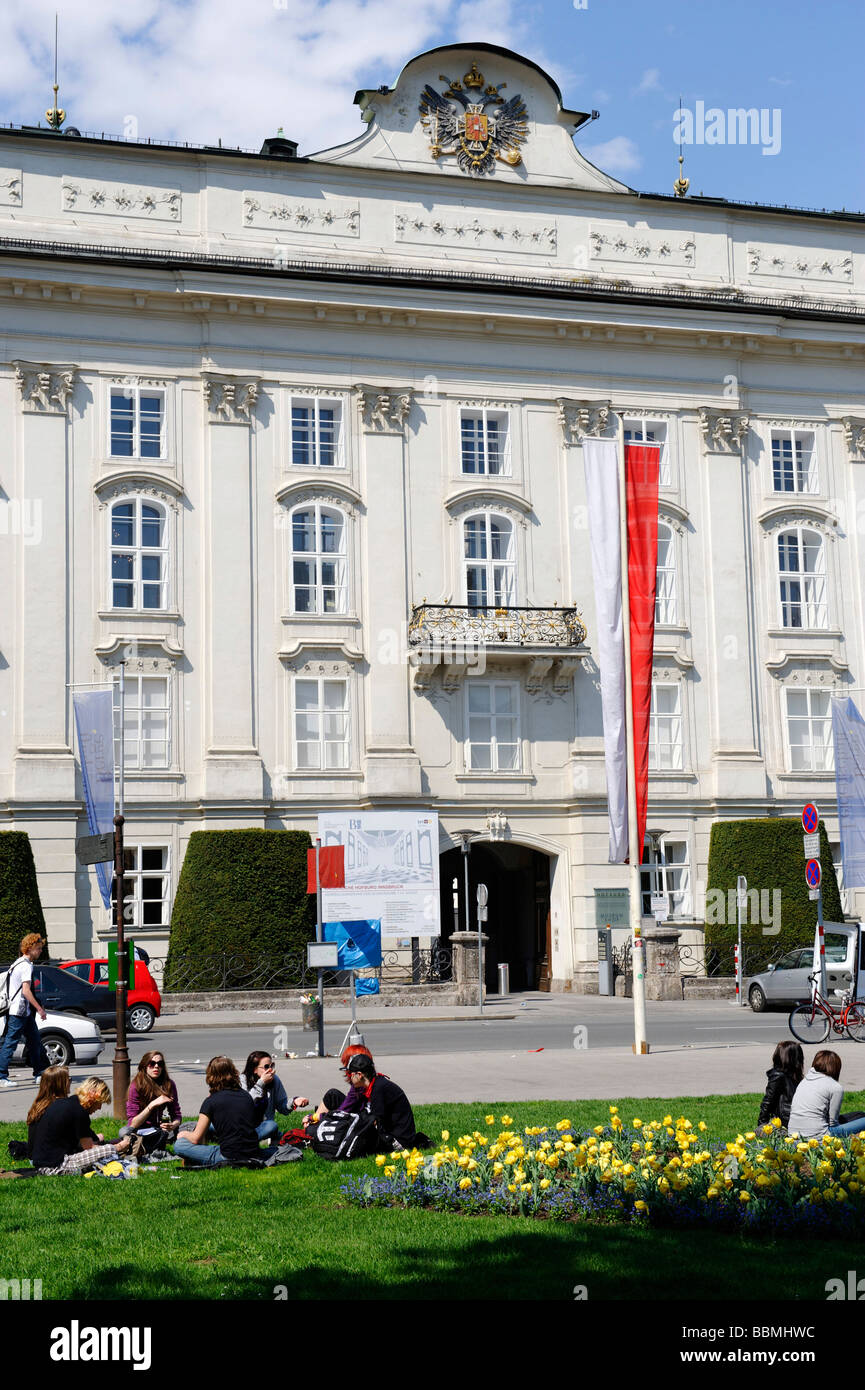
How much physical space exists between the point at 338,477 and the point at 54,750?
36.7 feet

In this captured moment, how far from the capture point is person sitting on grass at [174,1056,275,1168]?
13.2 meters

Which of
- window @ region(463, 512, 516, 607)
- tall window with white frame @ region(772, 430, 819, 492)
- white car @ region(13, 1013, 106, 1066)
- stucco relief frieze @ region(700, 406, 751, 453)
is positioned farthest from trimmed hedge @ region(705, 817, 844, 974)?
white car @ region(13, 1013, 106, 1066)

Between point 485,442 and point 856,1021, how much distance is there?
24.1 metres

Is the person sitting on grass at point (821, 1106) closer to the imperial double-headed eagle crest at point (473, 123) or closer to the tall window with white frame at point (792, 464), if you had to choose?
the tall window with white frame at point (792, 464)

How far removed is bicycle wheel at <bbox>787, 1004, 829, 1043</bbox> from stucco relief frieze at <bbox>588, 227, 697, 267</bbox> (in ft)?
94.4

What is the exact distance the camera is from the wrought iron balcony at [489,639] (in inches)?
1690

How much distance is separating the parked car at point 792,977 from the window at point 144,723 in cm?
1679

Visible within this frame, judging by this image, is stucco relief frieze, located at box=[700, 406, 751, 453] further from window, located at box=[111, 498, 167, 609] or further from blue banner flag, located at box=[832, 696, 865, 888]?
window, located at box=[111, 498, 167, 609]

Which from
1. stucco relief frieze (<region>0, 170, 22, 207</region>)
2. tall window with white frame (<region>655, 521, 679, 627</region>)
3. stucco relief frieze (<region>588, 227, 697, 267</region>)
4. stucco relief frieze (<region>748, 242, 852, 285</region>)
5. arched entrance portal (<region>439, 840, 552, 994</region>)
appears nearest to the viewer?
stucco relief frieze (<region>0, 170, 22, 207</region>)

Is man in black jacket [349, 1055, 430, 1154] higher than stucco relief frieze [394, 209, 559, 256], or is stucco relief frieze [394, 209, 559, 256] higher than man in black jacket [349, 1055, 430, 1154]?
stucco relief frieze [394, 209, 559, 256]

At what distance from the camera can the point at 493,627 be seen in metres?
43.5

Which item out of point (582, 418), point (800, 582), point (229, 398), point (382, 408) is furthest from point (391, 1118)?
Answer: point (800, 582)

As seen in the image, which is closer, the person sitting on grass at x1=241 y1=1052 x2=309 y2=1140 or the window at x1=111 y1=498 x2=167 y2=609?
the person sitting on grass at x1=241 y1=1052 x2=309 y2=1140

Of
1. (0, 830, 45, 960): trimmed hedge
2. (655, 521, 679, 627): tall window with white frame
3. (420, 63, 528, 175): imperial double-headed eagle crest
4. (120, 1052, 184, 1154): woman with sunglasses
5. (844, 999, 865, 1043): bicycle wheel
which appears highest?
(420, 63, 528, 175): imperial double-headed eagle crest
